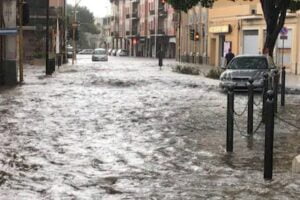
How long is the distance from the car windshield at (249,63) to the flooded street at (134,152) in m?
5.37

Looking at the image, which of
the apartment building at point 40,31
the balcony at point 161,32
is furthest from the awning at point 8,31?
the balcony at point 161,32

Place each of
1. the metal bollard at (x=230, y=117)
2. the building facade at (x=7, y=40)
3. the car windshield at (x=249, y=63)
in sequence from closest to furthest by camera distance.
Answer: the metal bollard at (x=230, y=117)
the car windshield at (x=249, y=63)
the building facade at (x=7, y=40)

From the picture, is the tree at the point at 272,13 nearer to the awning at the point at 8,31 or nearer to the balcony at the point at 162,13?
the awning at the point at 8,31

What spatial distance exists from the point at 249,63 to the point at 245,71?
928 mm

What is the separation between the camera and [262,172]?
31.3 feet

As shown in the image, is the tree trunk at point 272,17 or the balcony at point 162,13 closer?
the tree trunk at point 272,17

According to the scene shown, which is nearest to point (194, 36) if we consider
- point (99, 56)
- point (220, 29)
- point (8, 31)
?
point (220, 29)

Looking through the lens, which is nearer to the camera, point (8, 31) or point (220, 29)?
point (8, 31)

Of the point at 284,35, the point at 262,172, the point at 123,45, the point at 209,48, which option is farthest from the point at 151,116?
the point at 123,45

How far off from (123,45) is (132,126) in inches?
5243

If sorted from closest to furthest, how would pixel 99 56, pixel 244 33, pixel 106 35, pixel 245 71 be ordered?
pixel 245 71 → pixel 244 33 → pixel 99 56 → pixel 106 35

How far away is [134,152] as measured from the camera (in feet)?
36.9

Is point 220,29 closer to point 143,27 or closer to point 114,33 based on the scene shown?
point 143,27

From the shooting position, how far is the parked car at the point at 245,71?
25219 mm
